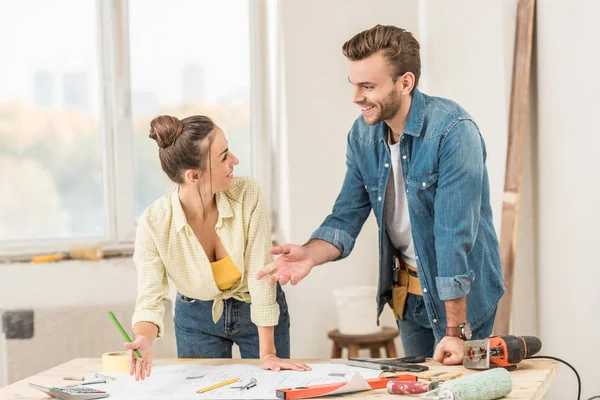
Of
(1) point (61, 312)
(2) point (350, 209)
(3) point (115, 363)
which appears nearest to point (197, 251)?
(3) point (115, 363)

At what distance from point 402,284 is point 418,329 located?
139mm

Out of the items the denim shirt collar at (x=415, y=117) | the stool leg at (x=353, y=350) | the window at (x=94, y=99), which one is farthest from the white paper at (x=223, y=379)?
the window at (x=94, y=99)

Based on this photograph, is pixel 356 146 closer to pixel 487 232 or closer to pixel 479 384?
pixel 487 232

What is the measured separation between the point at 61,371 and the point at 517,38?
2.05m

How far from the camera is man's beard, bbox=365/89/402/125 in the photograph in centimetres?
195

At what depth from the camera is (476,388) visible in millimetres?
1405

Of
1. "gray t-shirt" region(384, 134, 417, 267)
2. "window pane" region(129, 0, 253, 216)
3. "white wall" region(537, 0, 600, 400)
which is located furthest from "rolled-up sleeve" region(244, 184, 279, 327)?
"window pane" region(129, 0, 253, 216)

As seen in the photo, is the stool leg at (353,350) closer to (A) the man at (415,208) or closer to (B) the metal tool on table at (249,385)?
(A) the man at (415,208)

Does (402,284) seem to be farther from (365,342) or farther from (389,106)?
(365,342)

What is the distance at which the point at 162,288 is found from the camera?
1.95 meters

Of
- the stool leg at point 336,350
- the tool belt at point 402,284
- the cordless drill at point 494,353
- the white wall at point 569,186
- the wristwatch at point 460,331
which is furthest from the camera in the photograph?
the stool leg at point 336,350

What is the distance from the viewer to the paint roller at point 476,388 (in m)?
1.40

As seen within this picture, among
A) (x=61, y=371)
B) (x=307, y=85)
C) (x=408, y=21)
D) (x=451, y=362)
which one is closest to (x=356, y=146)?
(x=451, y=362)

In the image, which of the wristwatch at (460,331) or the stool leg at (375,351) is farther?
the stool leg at (375,351)
